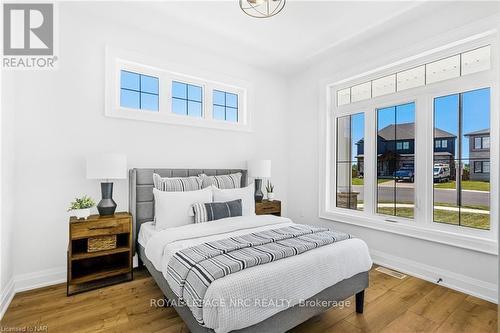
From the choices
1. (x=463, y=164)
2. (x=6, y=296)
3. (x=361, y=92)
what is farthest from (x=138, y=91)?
(x=463, y=164)

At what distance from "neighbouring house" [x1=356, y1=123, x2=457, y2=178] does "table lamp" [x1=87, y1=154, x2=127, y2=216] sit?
3.17m

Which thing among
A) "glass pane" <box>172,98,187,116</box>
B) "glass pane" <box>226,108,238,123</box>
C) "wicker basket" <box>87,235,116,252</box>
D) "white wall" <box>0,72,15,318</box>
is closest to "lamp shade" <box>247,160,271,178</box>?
"glass pane" <box>226,108,238,123</box>

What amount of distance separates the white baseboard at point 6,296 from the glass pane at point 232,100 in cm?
329

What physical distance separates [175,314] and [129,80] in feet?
9.06

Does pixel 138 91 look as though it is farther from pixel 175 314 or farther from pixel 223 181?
pixel 175 314

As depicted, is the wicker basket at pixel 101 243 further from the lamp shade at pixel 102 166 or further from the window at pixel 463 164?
the window at pixel 463 164

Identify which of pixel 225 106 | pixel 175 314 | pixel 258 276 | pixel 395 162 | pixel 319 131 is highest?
pixel 225 106

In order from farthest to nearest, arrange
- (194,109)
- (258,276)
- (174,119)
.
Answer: (194,109) < (174,119) < (258,276)

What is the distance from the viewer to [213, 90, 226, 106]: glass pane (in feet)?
12.6

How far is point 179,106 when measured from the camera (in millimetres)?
3506

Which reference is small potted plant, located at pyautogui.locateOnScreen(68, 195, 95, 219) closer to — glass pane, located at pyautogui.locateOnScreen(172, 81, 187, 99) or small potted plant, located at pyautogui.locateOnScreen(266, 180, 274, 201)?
glass pane, located at pyautogui.locateOnScreen(172, 81, 187, 99)

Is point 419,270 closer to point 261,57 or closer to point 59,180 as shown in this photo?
point 261,57

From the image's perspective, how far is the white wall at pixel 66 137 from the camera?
2.49 m

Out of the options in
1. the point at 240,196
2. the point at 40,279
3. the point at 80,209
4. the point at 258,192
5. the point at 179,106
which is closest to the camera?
the point at 80,209
